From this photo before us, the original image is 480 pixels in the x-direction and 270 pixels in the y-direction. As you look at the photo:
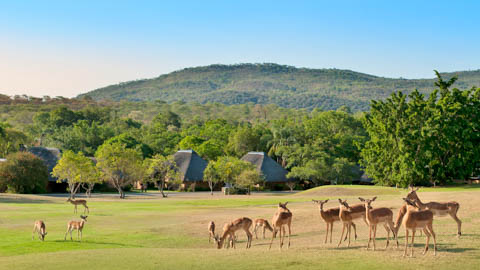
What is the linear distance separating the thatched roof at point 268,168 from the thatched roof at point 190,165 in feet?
28.4

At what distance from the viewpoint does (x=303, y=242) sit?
69.8ft

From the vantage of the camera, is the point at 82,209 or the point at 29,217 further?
the point at 82,209

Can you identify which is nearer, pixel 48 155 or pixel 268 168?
pixel 48 155

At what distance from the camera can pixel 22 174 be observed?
65438 mm

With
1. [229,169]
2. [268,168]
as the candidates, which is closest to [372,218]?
[229,169]

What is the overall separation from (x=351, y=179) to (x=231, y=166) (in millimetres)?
22484

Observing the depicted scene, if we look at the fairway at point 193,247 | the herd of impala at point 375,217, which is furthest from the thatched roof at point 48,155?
the herd of impala at point 375,217

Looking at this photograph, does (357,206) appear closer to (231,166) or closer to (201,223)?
(201,223)

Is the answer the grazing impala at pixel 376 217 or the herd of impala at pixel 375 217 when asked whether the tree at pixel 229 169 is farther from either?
the grazing impala at pixel 376 217

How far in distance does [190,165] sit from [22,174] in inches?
1029

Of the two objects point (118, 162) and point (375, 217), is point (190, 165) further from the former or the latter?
point (375, 217)

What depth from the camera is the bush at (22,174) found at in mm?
→ 64875

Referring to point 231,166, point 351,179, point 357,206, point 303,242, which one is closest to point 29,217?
point 303,242

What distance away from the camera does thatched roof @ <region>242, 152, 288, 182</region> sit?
86.4 m
